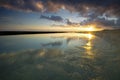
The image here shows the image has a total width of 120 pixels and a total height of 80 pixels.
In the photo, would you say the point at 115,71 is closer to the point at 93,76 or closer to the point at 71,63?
the point at 93,76

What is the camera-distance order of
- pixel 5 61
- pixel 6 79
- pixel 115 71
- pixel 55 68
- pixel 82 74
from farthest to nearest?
pixel 5 61
pixel 55 68
pixel 115 71
pixel 82 74
pixel 6 79

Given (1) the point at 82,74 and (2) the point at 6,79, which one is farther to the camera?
(1) the point at 82,74

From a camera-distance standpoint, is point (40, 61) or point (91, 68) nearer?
point (91, 68)

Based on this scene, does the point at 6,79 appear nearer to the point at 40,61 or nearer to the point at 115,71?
the point at 40,61

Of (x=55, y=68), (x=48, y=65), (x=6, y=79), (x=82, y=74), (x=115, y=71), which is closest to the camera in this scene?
(x=6, y=79)

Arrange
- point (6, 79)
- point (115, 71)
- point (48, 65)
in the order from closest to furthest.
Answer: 1. point (6, 79)
2. point (115, 71)
3. point (48, 65)

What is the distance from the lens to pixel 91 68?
833 centimetres

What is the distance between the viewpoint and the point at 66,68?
8.41 meters

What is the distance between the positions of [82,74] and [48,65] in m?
2.46

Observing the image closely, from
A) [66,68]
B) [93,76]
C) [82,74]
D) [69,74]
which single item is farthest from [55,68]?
[93,76]

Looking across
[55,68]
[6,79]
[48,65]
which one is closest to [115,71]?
[55,68]

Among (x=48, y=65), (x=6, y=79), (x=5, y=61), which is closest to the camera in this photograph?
(x=6, y=79)

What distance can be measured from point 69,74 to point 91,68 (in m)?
1.54

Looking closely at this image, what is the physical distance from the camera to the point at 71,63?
30.6 ft
